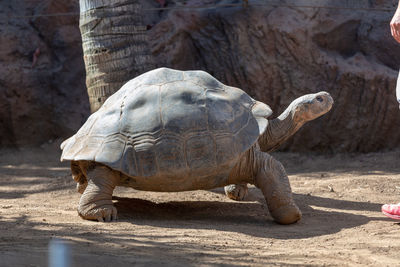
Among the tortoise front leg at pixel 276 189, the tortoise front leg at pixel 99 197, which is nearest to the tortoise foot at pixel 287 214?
the tortoise front leg at pixel 276 189

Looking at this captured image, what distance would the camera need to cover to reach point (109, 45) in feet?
21.3

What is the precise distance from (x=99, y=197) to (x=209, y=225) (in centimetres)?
94

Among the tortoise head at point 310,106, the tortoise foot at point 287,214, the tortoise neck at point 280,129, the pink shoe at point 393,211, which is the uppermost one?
the tortoise head at point 310,106

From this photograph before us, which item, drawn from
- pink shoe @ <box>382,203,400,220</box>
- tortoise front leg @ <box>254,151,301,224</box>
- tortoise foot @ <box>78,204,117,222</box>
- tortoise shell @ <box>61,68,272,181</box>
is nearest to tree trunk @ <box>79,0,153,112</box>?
tortoise shell @ <box>61,68,272,181</box>

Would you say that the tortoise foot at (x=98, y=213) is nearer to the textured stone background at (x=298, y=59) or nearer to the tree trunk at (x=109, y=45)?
the tree trunk at (x=109, y=45)

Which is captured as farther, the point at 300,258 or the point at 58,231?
the point at 58,231

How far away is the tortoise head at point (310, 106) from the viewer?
545cm

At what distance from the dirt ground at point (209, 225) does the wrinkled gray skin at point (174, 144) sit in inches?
11.7

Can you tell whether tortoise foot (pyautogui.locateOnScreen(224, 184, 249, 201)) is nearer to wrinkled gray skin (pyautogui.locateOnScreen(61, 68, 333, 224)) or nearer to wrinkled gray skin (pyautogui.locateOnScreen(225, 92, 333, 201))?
wrinkled gray skin (pyautogui.locateOnScreen(225, 92, 333, 201))

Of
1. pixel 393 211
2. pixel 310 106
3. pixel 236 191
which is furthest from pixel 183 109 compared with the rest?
pixel 393 211

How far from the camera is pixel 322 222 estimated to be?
195 inches

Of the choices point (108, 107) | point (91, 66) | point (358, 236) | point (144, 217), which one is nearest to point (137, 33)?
point (91, 66)

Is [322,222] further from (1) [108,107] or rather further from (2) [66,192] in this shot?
(2) [66,192]

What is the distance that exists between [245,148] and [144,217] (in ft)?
3.55
